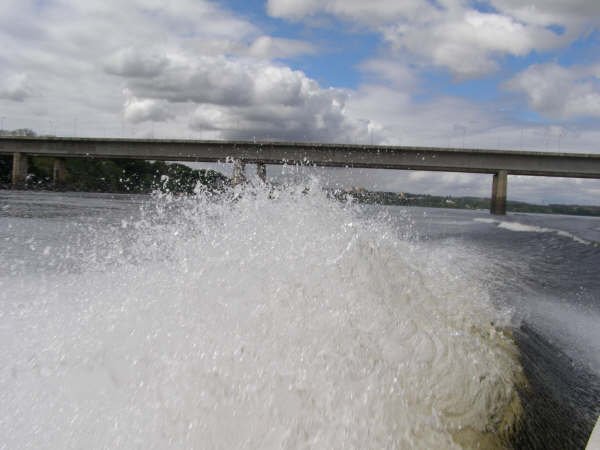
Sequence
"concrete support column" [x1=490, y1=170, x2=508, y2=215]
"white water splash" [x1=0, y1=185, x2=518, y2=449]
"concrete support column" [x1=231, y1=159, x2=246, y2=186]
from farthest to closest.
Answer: "concrete support column" [x1=490, y1=170, x2=508, y2=215], "concrete support column" [x1=231, y1=159, x2=246, y2=186], "white water splash" [x1=0, y1=185, x2=518, y2=449]

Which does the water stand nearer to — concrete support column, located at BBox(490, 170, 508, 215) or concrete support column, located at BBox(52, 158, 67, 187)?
concrete support column, located at BBox(490, 170, 508, 215)

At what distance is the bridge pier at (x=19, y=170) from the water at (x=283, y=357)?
222 feet

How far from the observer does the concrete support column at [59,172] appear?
71.3m

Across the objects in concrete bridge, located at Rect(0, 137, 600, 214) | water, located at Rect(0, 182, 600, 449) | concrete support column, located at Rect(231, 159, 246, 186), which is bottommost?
water, located at Rect(0, 182, 600, 449)

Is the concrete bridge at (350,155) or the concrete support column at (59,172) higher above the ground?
the concrete bridge at (350,155)

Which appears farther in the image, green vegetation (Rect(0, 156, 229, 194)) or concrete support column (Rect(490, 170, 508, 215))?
green vegetation (Rect(0, 156, 229, 194))

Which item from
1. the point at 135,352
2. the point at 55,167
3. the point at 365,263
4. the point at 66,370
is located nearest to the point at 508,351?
the point at 365,263

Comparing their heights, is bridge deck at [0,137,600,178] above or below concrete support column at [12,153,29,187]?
above

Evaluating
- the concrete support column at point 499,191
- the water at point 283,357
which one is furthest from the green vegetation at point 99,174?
the water at point 283,357

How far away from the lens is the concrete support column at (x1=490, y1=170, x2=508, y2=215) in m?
58.1

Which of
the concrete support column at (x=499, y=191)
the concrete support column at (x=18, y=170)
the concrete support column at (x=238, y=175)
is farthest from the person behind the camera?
the concrete support column at (x=18, y=170)

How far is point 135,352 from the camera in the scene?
3.62 meters

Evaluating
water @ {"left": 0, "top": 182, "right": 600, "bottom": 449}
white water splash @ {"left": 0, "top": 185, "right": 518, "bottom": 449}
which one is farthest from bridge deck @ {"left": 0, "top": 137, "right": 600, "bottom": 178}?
white water splash @ {"left": 0, "top": 185, "right": 518, "bottom": 449}

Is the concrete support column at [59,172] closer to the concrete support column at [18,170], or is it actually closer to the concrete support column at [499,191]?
the concrete support column at [18,170]
